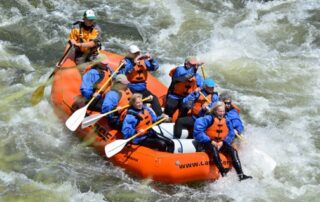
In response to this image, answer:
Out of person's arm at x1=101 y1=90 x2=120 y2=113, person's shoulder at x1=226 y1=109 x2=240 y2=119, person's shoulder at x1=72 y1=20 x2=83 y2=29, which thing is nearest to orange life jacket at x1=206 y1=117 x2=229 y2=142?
person's shoulder at x1=226 y1=109 x2=240 y2=119

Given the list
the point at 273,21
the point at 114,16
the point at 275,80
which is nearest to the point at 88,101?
the point at 275,80

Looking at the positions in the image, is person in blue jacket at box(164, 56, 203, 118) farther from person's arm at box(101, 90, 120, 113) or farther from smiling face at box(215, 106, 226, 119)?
smiling face at box(215, 106, 226, 119)

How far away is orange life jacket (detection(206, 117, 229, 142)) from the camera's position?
6.91 meters

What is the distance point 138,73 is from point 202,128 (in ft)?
4.94

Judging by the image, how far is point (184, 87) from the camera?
306 inches

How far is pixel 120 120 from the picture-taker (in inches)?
290

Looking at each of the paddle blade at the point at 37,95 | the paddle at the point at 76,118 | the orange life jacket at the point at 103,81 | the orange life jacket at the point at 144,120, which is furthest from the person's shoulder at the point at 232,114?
the paddle blade at the point at 37,95

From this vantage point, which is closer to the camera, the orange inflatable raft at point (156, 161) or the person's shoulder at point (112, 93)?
the orange inflatable raft at point (156, 161)

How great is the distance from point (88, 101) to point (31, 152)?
1214 mm

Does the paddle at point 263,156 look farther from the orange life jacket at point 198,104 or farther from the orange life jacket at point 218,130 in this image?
the orange life jacket at point 198,104

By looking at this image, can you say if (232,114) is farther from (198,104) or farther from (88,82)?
(88,82)

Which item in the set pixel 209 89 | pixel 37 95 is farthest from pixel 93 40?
pixel 209 89

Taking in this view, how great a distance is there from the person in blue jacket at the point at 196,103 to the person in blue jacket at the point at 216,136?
32 cm

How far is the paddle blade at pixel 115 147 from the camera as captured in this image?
6965 mm
